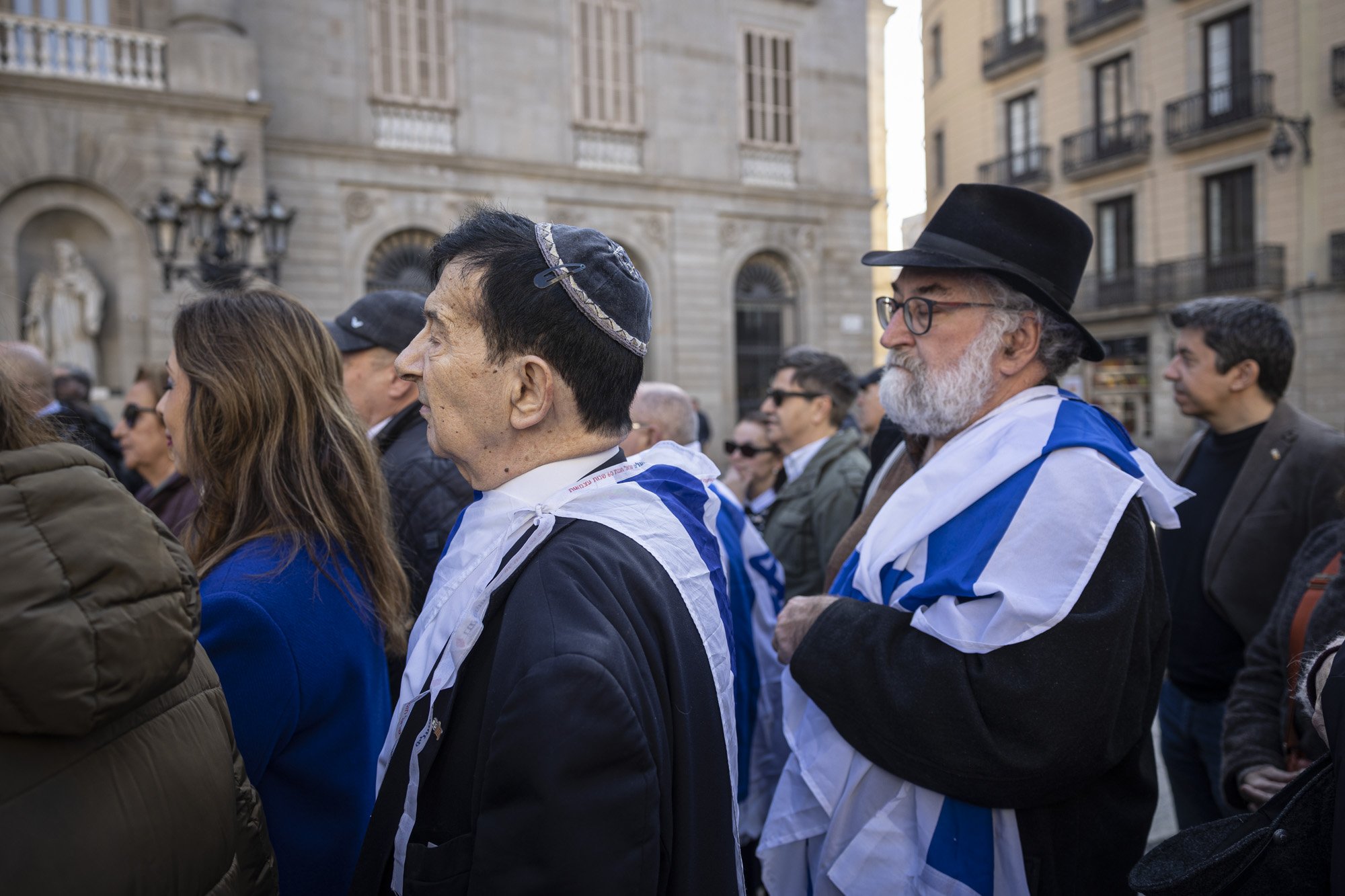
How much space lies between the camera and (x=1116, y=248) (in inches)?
893

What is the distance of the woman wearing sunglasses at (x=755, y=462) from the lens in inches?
199

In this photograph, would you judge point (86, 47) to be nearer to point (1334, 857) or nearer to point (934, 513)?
point (934, 513)

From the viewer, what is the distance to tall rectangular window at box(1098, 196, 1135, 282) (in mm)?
22172

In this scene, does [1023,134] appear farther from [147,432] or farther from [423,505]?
[423,505]

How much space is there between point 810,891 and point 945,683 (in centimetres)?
71

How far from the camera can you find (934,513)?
6.61 ft

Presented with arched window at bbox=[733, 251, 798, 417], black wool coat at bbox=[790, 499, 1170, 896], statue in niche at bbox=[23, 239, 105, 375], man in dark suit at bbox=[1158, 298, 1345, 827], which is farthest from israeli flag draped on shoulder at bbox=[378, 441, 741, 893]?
arched window at bbox=[733, 251, 798, 417]

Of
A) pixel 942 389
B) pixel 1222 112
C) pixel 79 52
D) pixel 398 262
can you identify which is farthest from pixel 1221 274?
pixel 79 52

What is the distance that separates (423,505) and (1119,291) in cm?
2291

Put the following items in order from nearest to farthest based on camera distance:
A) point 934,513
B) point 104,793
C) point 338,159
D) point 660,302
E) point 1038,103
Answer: point 104,793
point 934,513
point 338,159
point 660,302
point 1038,103

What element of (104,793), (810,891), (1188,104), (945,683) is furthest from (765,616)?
(1188,104)

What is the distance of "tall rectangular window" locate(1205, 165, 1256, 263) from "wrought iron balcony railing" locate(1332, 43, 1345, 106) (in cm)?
214

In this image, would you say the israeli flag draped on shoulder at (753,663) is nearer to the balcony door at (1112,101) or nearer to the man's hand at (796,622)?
the man's hand at (796,622)

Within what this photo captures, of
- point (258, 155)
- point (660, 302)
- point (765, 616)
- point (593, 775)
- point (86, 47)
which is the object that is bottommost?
point (765, 616)
